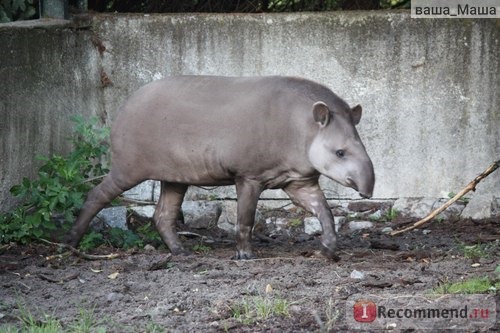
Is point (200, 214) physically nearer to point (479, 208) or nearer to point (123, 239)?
point (123, 239)

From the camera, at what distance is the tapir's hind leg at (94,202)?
27.6ft

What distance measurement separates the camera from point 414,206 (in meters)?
9.65

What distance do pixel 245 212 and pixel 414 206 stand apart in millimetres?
2302

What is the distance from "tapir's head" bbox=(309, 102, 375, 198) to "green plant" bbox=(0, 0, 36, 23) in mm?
3302

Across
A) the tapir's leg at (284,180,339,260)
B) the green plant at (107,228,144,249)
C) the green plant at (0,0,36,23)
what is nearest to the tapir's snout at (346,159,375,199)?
the tapir's leg at (284,180,339,260)

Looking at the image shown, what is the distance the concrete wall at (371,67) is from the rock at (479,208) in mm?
224

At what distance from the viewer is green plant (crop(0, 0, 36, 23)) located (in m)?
9.40

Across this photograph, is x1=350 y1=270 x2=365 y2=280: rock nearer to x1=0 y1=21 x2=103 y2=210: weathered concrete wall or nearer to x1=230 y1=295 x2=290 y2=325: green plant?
x1=230 y1=295 x2=290 y2=325: green plant

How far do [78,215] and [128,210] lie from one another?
102cm

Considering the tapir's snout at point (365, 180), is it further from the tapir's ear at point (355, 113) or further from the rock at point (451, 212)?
the rock at point (451, 212)

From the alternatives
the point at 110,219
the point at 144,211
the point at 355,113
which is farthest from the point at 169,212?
the point at 355,113

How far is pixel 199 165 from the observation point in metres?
8.02

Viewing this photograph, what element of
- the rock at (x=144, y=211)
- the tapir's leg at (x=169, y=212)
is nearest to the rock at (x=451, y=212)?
the tapir's leg at (x=169, y=212)

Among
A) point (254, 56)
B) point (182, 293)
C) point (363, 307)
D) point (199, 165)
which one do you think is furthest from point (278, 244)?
point (363, 307)
